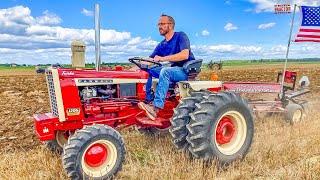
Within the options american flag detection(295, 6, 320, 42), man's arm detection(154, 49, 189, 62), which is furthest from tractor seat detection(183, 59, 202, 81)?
american flag detection(295, 6, 320, 42)

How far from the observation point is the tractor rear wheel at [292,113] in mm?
10367

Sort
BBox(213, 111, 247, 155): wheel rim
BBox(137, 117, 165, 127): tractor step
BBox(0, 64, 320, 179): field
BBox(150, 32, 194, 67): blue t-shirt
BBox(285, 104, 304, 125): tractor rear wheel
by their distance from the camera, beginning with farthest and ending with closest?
BBox(285, 104, 304, 125): tractor rear wheel < BBox(150, 32, 194, 67): blue t-shirt < BBox(137, 117, 165, 127): tractor step < BBox(213, 111, 247, 155): wheel rim < BBox(0, 64, 320, 179): field

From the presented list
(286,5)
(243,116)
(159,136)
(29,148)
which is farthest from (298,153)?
(286,5)

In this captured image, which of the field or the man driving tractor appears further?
the man driving tractor

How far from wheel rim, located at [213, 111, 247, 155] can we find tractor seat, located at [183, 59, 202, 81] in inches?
41.2

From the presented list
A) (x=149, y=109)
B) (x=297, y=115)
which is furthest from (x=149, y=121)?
(x=297, y=115)

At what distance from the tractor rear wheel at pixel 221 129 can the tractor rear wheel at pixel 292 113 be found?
11.9ft

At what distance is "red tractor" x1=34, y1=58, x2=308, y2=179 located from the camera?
6.09 metres

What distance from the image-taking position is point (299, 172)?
18.7ft

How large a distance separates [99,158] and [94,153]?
0.37 ft

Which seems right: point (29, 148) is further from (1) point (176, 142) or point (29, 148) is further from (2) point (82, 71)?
(1) point (176, 142)

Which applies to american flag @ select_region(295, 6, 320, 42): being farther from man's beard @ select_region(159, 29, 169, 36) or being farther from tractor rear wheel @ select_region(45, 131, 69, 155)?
tractor rear wheel @ select_region(45, 131, 69, 155)

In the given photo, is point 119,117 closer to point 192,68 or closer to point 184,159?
point 184,159

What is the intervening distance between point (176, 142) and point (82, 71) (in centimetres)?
175
